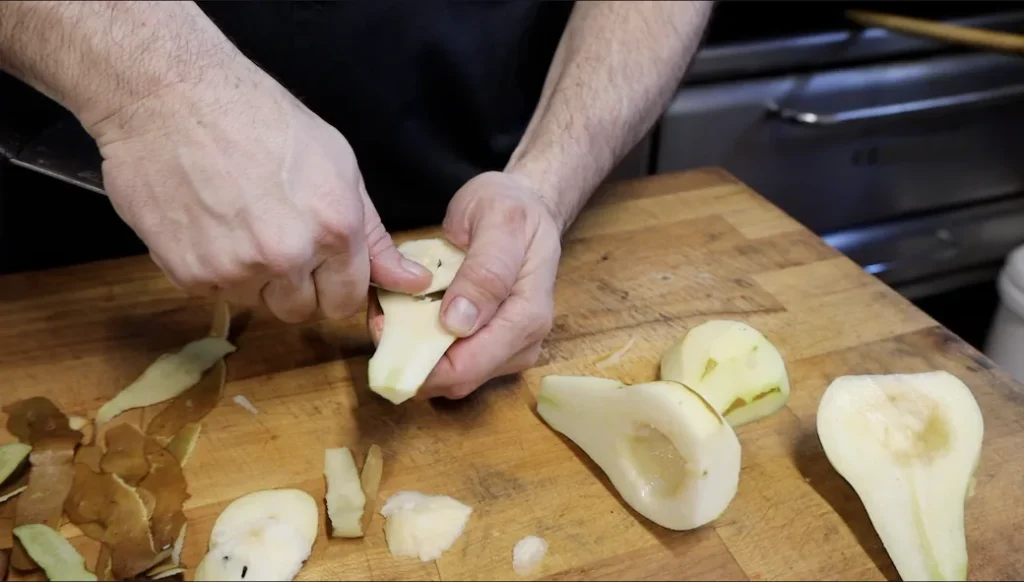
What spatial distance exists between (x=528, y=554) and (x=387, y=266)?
0.27 m

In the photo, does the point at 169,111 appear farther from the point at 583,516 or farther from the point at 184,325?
the point at 583,516

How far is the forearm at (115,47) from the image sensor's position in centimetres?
62

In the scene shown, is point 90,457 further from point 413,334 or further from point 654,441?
point 654,441

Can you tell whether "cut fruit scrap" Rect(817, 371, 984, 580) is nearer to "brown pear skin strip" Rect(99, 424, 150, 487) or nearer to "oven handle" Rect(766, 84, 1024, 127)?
"brown pear skin strip" Rect(99, 424, 150, 487)

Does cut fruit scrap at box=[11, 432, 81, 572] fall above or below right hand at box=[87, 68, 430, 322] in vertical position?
below

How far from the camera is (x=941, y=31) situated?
1291 millimetres

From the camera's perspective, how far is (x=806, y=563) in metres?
0.65

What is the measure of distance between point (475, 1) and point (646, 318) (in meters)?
0.43

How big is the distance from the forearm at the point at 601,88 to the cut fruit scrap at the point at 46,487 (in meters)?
0.53

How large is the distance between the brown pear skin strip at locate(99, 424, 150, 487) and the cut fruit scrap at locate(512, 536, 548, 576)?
320 mm

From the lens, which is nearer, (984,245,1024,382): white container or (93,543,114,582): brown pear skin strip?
(93,543,114,582): brown pear skin strip

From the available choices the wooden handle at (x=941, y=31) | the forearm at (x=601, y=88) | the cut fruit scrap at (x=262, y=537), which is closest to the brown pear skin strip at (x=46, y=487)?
the cut fruit scrap at (x=262, y=537)

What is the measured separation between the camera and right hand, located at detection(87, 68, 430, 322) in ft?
2.05

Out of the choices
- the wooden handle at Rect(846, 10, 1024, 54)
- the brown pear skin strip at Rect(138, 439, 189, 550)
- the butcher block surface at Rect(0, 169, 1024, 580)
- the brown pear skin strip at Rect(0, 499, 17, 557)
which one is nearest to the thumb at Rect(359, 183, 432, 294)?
the butcher block surface at Rect(0, 169, 1024, 580)
